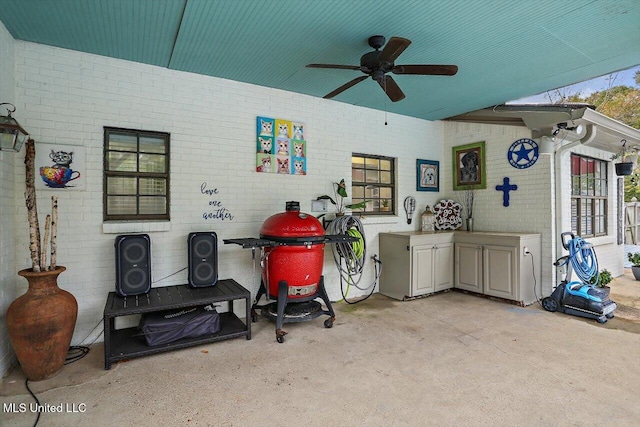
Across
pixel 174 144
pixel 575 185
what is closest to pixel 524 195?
pixel 575 185

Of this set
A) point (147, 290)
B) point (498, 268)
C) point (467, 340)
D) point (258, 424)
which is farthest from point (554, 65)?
point (147, 290)

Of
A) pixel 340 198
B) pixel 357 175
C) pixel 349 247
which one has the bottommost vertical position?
pixel 349 247

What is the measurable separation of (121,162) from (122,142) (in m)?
0.21

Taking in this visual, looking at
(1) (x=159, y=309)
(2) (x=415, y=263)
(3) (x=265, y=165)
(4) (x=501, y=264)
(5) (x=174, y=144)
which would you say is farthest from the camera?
(2) (x=415, y=263)

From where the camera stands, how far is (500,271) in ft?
14.8

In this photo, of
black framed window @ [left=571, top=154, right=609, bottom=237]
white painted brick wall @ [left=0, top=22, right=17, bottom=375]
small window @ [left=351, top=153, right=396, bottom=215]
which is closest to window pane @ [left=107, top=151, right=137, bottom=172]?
white painted brick wall @ [left=0, top=22, right=17, bottom=375]

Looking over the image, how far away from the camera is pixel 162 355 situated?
9.79 ft

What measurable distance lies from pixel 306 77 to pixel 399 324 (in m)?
3.00

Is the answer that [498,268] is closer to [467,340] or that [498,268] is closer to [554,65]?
[467,340]

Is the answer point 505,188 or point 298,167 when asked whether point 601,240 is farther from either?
point 298,167

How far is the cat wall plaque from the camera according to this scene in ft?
13.5

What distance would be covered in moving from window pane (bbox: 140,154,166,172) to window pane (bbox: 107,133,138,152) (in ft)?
0.42

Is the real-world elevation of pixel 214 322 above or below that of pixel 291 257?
below

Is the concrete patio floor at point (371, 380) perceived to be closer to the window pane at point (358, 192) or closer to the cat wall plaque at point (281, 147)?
the cat wall plaque at point (281, 147)
